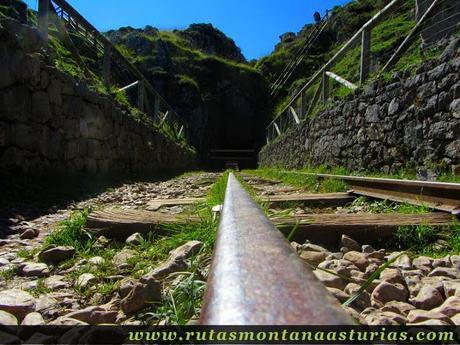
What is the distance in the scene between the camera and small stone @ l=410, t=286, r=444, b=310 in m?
1.08

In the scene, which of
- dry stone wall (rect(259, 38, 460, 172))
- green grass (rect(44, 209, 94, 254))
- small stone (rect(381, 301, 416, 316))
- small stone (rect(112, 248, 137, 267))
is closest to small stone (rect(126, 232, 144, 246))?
small stone (rect(112, 248, 137, 267))

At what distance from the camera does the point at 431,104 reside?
12.2 ft

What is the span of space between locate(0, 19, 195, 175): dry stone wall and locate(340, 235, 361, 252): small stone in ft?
10.5

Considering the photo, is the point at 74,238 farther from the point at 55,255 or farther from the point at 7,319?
the point at 7,319

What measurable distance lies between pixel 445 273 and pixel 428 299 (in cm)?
30

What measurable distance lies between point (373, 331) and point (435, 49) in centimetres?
396

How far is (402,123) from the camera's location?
430 cm

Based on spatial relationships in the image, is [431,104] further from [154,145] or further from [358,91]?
[154,145]

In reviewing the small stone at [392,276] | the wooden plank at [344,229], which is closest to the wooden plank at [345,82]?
the wooden plank at [344,229]

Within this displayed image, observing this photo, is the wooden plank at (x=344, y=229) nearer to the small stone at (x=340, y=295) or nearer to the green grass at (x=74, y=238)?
the small stone at (x=340, y=295)

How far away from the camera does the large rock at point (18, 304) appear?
1124mm

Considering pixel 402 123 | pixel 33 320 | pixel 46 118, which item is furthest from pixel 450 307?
pixel 46 118

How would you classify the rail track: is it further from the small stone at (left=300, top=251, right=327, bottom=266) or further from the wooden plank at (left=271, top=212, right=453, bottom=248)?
the wooden plank at (left=271, top=212, right=453, bottom=248)

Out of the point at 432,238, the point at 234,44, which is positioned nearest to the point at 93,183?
the point at 432,238
